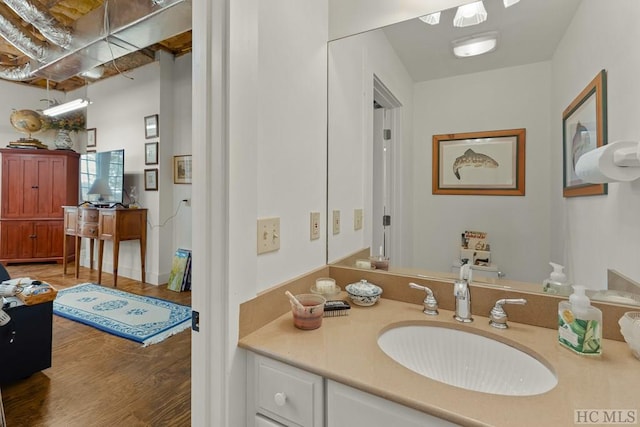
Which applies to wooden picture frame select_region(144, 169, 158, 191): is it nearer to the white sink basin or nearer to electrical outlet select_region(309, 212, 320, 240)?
electrical outlet select_region(309, 212, 320, 240)

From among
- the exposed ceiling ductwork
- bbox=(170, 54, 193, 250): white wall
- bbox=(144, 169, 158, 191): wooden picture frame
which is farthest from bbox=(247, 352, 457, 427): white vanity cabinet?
bbox=(144, 169, 158, 191): wooden picture frame

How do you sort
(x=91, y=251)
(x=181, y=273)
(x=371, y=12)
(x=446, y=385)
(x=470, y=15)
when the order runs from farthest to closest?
(x=91, y=251) → (x=181, y=273) → (x=371, y=12) → (x=470, y=15) → (x=446, y=385)

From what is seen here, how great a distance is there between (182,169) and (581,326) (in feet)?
13.4

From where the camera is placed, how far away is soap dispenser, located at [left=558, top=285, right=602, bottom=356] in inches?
30.5

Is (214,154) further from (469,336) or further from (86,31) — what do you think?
(86,31)

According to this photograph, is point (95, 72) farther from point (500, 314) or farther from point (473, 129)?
point (500, 314)

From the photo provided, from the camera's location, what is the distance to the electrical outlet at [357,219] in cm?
148

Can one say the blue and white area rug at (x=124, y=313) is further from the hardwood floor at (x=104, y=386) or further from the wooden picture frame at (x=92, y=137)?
the wooden picture frame at (x=92, y=137)

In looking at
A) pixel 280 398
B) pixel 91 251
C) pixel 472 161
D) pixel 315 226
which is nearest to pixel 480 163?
pixel 472 161

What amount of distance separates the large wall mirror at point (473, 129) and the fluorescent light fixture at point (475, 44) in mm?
19

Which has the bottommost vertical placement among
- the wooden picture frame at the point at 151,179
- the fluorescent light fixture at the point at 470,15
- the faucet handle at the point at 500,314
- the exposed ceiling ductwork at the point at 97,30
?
the faucet handle at the point at 500,314

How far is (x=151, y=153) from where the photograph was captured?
393 cm

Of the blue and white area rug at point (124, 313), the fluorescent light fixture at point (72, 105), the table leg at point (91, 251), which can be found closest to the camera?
the blue and white area rug at point (124, 313)

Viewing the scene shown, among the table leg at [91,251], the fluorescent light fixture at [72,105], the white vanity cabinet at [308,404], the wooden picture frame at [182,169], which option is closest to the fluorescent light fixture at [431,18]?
the white vanity cabinet at [308,404]
